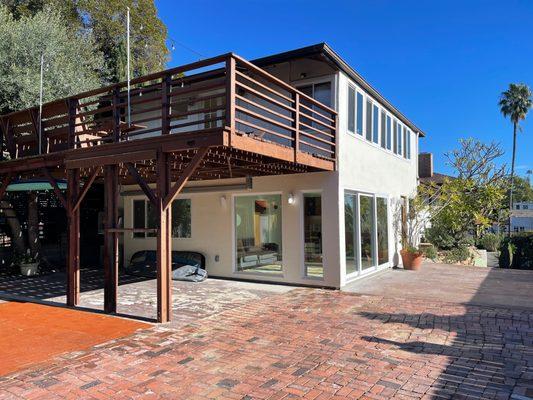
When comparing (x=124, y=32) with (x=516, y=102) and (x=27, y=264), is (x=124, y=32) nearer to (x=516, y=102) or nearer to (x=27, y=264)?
(x=27, y=264)

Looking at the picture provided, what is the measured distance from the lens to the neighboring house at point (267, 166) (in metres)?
7.54

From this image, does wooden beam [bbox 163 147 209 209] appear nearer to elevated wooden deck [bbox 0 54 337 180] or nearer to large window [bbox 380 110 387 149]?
elevated wooden deck [bbox 0 54 337 180]

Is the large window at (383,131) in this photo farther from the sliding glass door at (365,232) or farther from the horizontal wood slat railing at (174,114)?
the horizontal wood slat railing at (174,114)

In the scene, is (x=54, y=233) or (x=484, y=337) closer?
(x=484, y=337)

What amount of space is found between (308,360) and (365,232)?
22.5 ft

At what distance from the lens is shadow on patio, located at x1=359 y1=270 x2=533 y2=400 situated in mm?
4180

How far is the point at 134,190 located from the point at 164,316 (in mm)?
7460

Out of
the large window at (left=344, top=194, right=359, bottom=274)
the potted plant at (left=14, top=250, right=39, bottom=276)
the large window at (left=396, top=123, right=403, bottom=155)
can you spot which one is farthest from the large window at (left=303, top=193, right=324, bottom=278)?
the potted plant at (left=14, top=250, right=39, bottom=276)

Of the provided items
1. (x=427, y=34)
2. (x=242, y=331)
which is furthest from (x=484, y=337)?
(x=427, y=34)

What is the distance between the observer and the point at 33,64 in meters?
13.4

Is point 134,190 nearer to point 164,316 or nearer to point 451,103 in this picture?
point 164,316

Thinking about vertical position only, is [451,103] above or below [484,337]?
above

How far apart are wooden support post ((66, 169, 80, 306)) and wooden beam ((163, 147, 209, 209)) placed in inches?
96.7

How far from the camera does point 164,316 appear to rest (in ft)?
22.1
